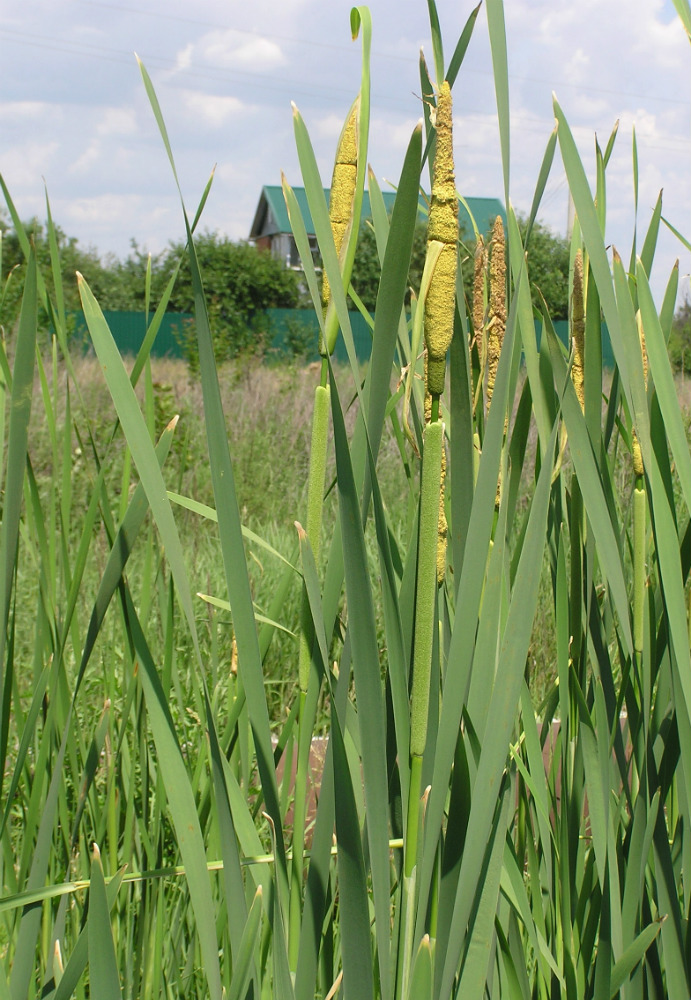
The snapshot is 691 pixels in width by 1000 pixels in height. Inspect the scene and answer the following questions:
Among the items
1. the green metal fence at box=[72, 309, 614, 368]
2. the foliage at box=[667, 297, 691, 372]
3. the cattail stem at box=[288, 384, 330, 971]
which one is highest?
the green metal fence at box=[72, 309, 614, 368]

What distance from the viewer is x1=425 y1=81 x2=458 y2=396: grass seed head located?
0.28 m

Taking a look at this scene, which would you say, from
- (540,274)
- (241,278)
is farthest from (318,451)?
(241,278)

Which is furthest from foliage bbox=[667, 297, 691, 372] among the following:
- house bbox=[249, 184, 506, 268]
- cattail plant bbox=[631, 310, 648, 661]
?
house bbox=[249, 184, 506, 268]

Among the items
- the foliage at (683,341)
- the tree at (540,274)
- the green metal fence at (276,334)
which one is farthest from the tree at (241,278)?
the foliage at (683,341)

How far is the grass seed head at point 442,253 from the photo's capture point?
28cm

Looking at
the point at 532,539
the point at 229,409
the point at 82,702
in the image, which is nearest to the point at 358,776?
the point at 532,539

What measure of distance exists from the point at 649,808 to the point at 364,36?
38cm

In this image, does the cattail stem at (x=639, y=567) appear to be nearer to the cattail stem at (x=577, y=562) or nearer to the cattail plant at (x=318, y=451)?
the cattail stem at (x=577, y=562)

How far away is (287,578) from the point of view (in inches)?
21.6

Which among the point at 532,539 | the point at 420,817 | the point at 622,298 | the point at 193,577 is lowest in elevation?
the point at 193,577

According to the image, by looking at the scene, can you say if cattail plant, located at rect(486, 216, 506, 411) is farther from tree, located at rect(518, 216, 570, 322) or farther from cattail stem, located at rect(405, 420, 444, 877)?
cattail stem, located at rect(405, 420, 444, 877)

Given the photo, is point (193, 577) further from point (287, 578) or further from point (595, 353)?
point (595, 353)

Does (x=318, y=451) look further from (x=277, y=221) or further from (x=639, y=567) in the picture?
(x=277, y=221)

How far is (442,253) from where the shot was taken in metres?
0.28
